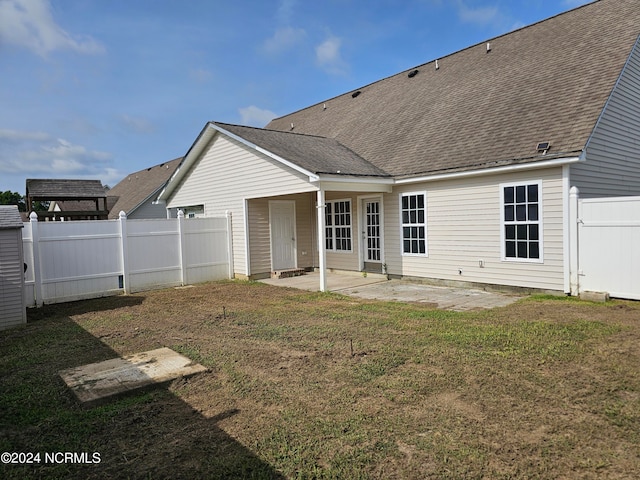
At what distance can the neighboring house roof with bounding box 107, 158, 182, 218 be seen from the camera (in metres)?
30.0

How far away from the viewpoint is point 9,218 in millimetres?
7902

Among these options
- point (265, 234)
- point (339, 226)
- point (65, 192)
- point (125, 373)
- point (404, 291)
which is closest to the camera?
point (125, 373)

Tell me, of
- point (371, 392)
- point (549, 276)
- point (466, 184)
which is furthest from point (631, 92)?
point (371, 392)

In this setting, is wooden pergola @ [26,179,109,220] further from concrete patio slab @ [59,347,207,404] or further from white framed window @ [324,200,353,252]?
concrete patio slab @ [59,347,207,404]

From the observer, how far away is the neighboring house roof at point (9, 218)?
7.64 m

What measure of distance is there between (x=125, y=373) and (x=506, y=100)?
35.6ft

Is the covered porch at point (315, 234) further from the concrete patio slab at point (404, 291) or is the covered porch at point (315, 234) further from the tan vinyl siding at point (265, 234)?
the concrete patio slab at point (404, 291)

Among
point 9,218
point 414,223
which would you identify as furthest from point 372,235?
point 9,218

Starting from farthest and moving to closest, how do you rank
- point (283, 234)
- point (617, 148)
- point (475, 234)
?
1. point (283, 234)
2. point (475, 234)
3. point (617, 148)

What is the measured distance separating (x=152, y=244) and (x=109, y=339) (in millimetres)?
5774

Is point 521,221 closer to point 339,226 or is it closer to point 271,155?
point 339,226

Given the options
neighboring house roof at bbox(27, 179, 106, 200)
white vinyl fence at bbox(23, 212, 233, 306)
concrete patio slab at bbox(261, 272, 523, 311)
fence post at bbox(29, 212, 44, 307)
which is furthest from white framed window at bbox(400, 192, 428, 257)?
neighboring house roof at bbox(27, 179, 106, 200)

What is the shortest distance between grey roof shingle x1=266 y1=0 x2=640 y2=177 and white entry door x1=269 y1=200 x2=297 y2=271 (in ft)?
10.3

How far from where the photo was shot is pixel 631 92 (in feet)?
32.1
